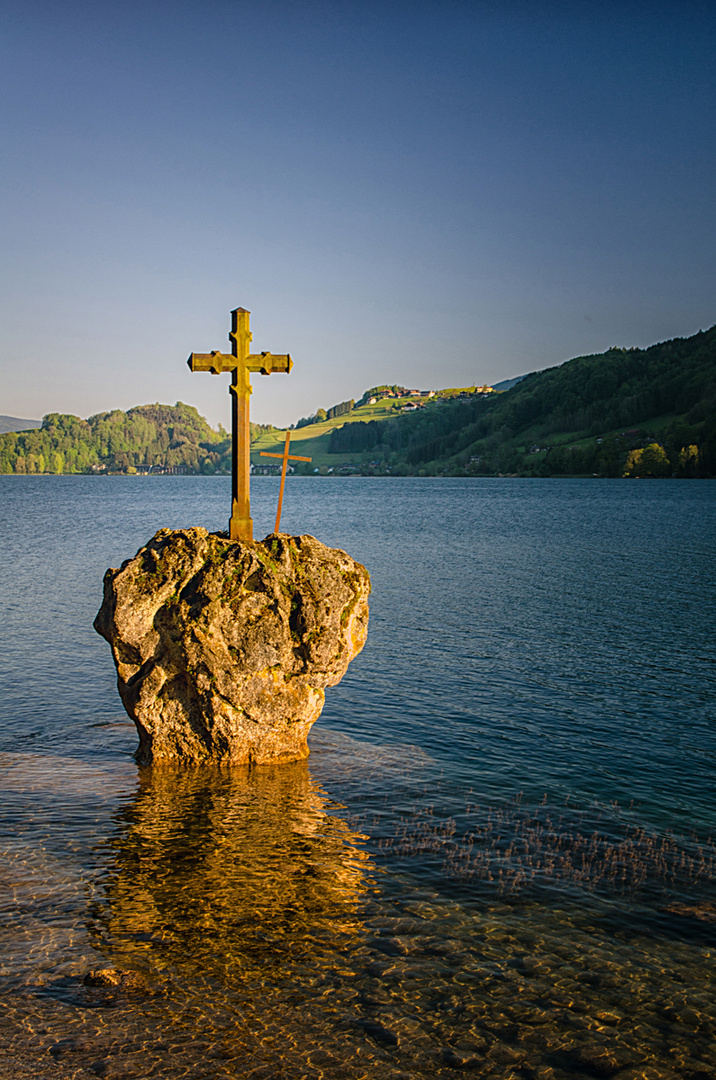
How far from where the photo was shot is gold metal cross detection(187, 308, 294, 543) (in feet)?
47.7

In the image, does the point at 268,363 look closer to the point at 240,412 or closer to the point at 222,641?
the point at 240,412

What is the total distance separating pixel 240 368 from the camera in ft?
48.3

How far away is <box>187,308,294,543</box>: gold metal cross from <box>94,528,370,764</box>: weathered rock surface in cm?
81

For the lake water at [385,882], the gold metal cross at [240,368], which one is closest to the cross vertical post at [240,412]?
the gold metal cross at [240,368]

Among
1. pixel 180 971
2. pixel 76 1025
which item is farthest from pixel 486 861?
pixel 76 1025

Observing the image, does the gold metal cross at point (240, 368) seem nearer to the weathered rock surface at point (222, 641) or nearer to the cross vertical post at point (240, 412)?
Answer: the cross vertical post at point (240, 412)

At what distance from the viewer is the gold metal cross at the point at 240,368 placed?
14539 millimetres

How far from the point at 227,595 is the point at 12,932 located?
634 cm

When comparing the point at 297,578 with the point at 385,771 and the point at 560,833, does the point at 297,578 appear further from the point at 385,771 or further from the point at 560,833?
the point at 560,833

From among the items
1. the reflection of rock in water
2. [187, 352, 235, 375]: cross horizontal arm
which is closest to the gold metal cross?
[187, 352, 235, 375]: cross horizontal arm

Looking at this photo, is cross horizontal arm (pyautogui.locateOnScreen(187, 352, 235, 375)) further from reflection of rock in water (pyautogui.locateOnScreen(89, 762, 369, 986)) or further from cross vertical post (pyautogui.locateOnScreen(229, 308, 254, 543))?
reflection of rock in water (pyautogui.locateOnScreen(89, 762, 369, 986))

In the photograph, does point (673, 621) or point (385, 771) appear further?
point (673, 621)

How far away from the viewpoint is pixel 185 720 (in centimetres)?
1345

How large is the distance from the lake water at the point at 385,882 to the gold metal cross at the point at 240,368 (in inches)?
195
